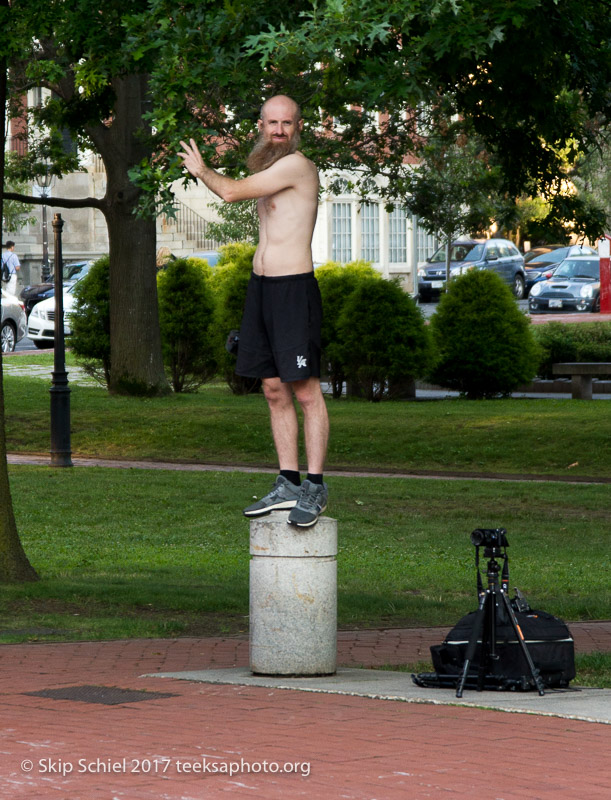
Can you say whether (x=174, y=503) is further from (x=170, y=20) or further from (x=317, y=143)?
(x=317, y=143)

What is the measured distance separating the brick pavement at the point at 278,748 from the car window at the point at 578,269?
35534mm

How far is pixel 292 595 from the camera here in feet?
24.3

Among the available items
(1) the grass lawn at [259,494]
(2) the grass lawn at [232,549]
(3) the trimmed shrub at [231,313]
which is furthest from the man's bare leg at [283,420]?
(3) the trimmed shrub at [231,313]

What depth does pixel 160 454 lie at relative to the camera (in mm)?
20062

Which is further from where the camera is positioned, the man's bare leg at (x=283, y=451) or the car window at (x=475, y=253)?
the car window at (x=475, y=253)

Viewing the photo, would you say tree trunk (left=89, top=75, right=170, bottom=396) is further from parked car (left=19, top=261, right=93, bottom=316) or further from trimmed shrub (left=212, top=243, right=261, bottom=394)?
parked car (left=19, top=261, right=93, bottom=316)

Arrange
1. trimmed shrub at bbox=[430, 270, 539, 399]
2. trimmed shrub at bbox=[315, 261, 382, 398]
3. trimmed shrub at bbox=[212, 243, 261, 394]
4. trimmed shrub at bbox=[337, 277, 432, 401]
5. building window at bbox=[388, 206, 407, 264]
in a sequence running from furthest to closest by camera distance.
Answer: building window at bbox=[388, 206, 407, 264] < trimmed shrub at bbox=[212, 243, 261, 394] < trimmed shrub at bbox=[315, 261, 382, 398] < trimmed shrub at bbox=[430, 270, 539, 399] < trimmed shrub at bbox=[337, 277, 432, 401]

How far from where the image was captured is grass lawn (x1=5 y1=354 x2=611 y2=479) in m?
19.2

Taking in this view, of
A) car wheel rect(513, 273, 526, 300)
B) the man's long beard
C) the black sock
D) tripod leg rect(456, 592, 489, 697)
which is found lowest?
tripod leg rect(456, 592, 489, 697)

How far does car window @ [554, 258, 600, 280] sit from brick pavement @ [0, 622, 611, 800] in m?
35.5

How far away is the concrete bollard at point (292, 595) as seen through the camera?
7.41 m

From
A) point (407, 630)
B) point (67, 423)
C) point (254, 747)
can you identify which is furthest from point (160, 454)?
point (254, 747)

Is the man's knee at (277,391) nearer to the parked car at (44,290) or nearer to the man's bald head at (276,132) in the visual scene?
the man's bald head at (276,132)

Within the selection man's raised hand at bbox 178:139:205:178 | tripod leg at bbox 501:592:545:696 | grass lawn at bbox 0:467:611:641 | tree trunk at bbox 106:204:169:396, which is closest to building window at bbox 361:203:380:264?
tree trunk at bbox 106:204:169:396
